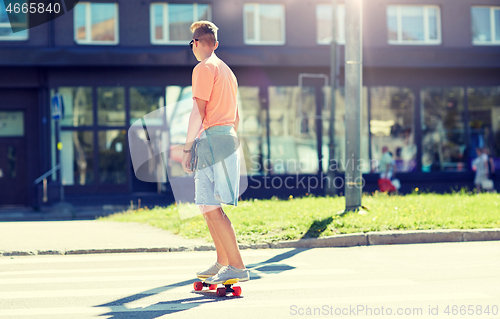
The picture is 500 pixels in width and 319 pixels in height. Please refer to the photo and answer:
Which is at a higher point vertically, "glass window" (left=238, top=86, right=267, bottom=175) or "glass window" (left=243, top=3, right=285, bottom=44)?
"glass window" (left=243, top=3, right=285, bottom=44)

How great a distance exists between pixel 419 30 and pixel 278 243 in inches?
517

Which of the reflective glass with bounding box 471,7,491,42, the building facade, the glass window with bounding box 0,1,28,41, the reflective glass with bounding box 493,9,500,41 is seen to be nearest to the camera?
the glass window with bounding box 0,1,28,41

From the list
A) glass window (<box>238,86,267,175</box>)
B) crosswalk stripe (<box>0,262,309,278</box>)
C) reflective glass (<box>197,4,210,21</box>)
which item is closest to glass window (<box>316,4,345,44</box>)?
glass window (<box>238,86,267,175</box>)

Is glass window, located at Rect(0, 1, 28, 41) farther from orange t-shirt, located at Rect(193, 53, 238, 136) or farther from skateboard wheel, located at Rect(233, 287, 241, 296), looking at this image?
skateboard wheel, located at Rect(233, 287, 241, 296)

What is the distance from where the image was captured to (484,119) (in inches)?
732

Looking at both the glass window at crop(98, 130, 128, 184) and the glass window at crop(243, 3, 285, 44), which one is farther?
the glass window at crop(243, 3, 285, 44)

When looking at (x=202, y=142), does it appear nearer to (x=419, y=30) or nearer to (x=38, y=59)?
(x=38, y=59)

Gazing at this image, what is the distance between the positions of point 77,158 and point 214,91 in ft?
44.5

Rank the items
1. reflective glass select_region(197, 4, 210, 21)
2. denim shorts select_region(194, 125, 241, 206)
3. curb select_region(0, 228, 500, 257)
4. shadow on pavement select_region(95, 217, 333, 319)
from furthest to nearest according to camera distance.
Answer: reflective glass select_region(197, 4, 210, 21), curb select_region(0, 228, 500, 257), denim shorts select_region(194, 125, 241, 206), shadow on pavement select_region(95, 217, 333, 319)

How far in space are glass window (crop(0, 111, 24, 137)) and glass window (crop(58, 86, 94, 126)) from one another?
1.68 metres

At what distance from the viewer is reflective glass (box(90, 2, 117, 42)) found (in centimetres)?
1709

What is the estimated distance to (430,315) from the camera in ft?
12.9

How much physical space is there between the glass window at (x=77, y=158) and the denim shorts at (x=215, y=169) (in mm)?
13382

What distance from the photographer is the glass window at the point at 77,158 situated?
17016 mm
